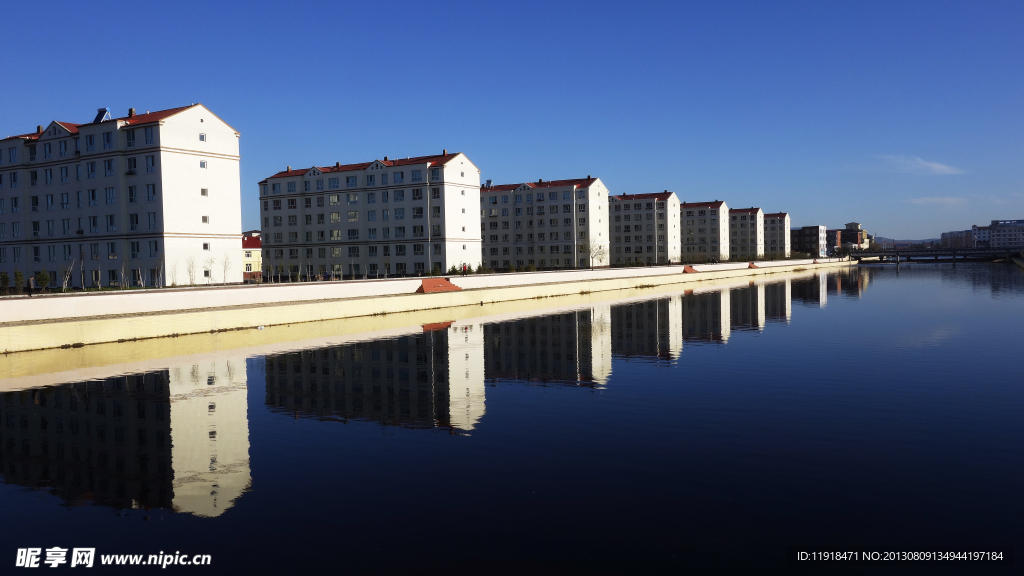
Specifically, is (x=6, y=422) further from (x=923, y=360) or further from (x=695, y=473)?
(x=923, y=360)

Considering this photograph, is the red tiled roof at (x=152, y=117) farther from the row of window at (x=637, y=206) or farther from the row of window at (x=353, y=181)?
the row of window at (x=637, y=206)

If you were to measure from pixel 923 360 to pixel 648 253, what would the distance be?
126614 mm

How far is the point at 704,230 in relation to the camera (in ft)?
563

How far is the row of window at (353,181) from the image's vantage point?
91125 millimetres

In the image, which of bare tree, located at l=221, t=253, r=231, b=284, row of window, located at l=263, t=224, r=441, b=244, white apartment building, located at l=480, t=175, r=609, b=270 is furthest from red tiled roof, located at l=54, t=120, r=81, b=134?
white apartment building, located at l=480, t=175, r=609, b=270

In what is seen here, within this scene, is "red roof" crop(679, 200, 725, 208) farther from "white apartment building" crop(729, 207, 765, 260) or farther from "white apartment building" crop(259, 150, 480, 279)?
"white apartment building" crop(259, 150, 480, 279)

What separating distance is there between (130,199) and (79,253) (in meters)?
8.80

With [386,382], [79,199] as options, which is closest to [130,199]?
[79,199]

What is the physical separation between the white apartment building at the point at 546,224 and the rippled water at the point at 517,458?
9740 cm

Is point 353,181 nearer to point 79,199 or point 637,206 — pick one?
point 79,199

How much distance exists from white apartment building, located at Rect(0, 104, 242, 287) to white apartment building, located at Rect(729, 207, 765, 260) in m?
153

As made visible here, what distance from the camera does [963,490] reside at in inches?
440

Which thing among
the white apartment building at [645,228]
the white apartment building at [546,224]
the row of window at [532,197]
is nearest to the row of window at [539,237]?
the white apartment building at [546,224]

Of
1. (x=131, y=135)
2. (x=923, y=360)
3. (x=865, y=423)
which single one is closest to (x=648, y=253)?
(x=131, y=135)
